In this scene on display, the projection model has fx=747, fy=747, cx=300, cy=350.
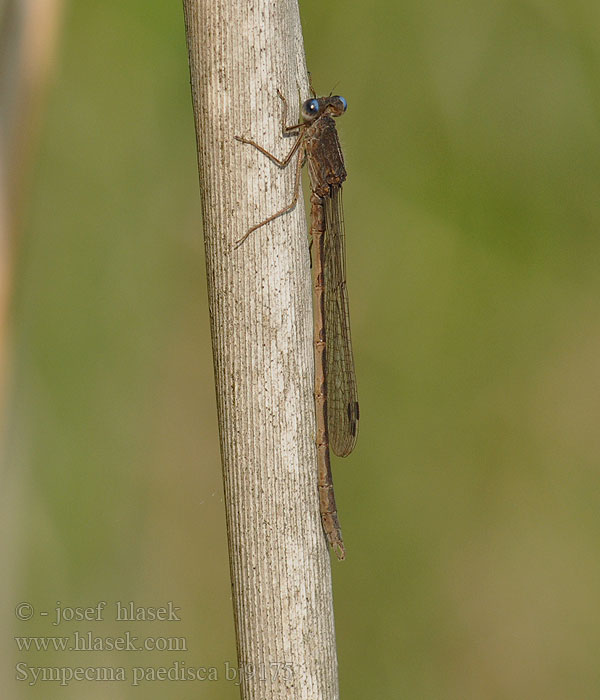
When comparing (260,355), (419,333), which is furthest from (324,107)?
(419,333)

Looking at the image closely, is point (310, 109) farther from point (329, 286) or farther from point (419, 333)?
point (419, 333)

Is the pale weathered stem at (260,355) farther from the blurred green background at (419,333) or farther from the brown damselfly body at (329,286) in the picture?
the blurred green background at (419,333)

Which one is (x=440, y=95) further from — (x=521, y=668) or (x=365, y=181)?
(x=521, y=668)

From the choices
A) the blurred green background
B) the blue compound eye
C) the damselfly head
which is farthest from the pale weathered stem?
the blurred green background

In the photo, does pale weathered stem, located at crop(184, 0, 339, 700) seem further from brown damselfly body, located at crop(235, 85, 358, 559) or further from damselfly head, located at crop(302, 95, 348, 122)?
damselfly head, located at crop(302, 95, 348, 122)

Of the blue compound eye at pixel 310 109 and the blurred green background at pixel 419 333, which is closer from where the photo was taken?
the blue compound eye at pixel 310 109

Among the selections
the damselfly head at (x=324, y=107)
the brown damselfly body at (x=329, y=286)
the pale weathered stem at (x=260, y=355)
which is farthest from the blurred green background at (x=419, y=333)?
the pale weathered stem at (x=260, y=355)
